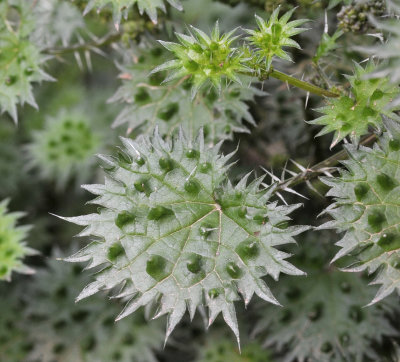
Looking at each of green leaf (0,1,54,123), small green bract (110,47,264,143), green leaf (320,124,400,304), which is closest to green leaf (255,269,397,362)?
green leaf (320,124,400,304)

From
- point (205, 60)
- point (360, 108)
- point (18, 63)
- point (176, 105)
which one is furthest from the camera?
point (18, 63)

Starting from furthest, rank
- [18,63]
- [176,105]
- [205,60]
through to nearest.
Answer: [18,63], [176,105], [205,60]

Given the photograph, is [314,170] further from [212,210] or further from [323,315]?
[323,315]

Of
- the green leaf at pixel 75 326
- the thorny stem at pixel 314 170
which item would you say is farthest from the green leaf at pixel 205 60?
the green leaf at pixel 75 326

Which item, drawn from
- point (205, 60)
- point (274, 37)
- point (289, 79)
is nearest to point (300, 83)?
point (289, 79)

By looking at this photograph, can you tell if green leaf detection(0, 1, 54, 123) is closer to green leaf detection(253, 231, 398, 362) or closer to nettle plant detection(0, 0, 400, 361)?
nettle plant detection(0, 0, 400, 361)

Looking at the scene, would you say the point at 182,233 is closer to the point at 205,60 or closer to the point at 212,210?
the point at 212,210

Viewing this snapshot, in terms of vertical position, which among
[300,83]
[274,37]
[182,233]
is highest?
[274,37]

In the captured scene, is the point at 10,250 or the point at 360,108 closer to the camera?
the point at 360,108

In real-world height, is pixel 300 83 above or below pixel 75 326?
above
